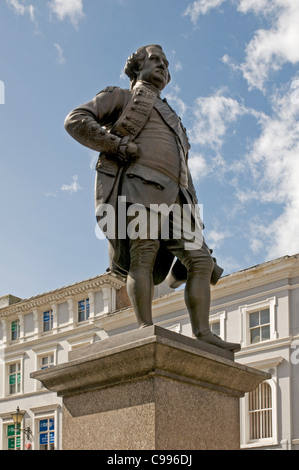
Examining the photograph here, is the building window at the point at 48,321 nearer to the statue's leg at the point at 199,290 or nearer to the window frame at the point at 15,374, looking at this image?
the window frame at the point at 15,374

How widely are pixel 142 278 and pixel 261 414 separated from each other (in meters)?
22.5

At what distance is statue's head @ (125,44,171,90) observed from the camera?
19.9ft

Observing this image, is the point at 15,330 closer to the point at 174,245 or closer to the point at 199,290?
the point at 174,245

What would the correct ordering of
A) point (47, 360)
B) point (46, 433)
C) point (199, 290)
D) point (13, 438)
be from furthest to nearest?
point (47, 360)
point (13, 438)
point (46, 433)
point (199, 290)

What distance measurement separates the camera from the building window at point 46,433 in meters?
35.7

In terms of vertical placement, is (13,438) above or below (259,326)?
below

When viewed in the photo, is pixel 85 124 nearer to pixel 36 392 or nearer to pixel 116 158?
pixel 116 158

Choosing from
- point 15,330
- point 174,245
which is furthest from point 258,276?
point 174,245

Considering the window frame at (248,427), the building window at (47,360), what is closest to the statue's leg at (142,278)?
the window frame at (248,427)

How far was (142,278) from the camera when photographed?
17.5ft

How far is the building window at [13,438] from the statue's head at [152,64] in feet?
113
